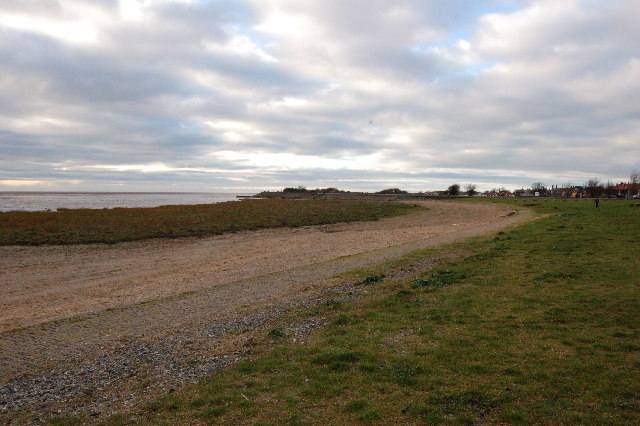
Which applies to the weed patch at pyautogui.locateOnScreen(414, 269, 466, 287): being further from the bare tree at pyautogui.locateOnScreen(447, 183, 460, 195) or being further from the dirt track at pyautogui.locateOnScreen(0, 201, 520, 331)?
the bare tree at pyautogui.locateOnScreen(447, 183, 460, 195)

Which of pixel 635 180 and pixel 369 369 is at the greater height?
pixel 635 180

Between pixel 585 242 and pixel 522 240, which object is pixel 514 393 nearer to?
pixel 585 242

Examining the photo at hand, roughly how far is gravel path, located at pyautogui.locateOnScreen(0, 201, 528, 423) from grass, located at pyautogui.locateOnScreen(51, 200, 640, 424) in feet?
3.72

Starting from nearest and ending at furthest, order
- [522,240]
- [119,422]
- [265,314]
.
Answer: [119,422], [265,314], [522,240]

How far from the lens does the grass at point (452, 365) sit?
18.5ft

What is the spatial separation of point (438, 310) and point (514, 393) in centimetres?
435

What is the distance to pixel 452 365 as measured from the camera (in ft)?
23.0

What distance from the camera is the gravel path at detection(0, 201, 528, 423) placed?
7410mm

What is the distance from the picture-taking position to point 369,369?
279 inches

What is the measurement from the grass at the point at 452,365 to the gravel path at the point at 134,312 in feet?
3.72

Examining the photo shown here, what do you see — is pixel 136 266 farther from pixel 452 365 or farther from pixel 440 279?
pixel 452 365

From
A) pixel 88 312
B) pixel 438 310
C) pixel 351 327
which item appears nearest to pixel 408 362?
pixel 351 327

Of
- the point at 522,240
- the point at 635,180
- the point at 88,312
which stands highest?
the point at 635,180

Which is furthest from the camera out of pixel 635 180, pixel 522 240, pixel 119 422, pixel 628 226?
pixel 635 180
